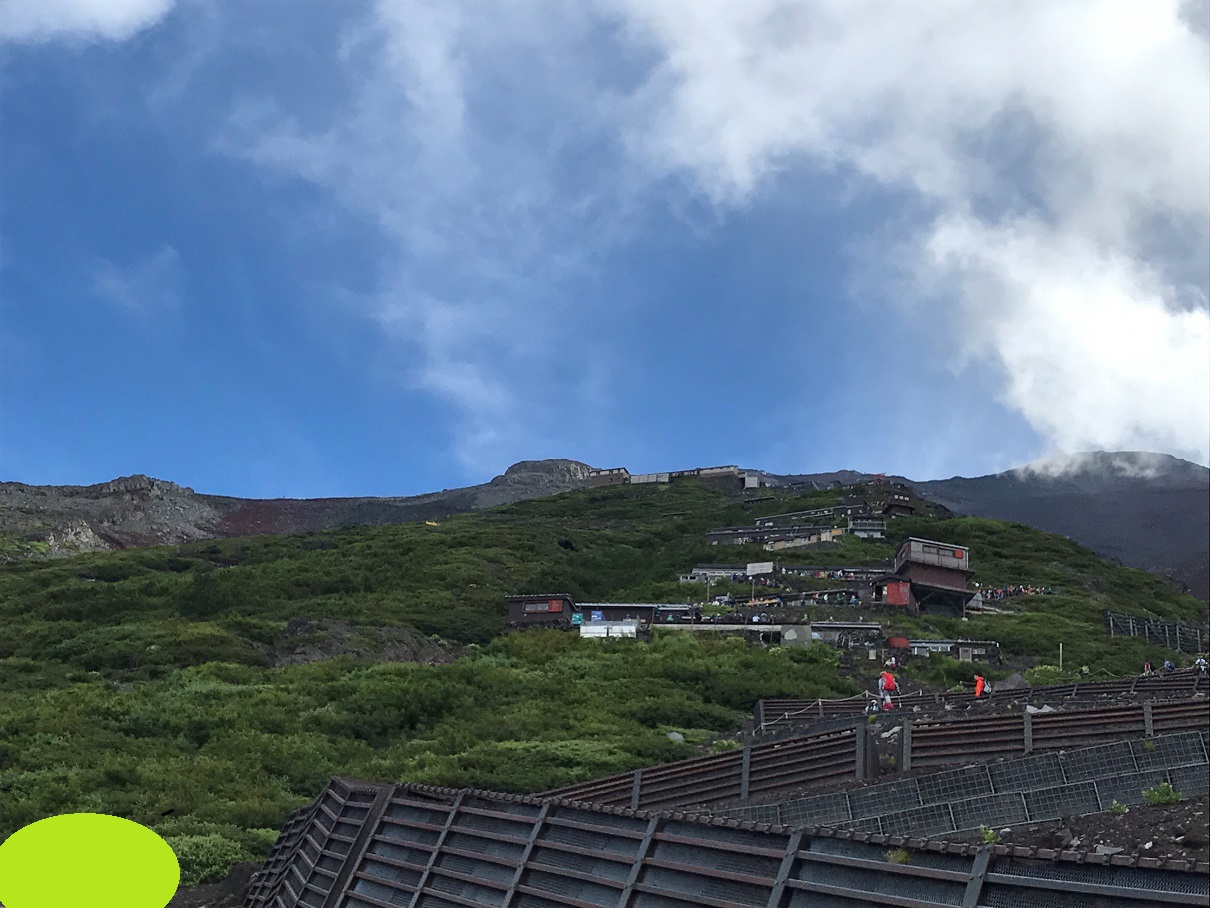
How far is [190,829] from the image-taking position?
71.7 feet

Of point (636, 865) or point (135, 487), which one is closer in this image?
point (636, 865)

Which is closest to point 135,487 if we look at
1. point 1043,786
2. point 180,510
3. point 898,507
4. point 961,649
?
point 180,510

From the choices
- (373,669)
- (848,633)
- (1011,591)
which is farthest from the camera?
(1011,591)

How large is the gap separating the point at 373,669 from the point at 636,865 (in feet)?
124

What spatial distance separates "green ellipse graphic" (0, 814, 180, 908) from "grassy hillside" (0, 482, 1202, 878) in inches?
416

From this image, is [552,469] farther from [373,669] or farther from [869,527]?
[373,669]

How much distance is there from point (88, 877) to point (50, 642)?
50630 millimetres

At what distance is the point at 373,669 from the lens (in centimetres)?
4500

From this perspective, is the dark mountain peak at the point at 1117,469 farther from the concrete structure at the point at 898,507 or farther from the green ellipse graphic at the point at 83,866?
the green ellipse graphic at the point at 83,866

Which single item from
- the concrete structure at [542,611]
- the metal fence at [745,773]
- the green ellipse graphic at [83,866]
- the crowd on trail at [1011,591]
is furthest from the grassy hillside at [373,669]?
the green ellipse graphic at [83,866]

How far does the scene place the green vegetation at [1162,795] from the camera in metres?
13.8

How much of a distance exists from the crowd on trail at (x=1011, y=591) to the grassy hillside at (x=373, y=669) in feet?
5.92

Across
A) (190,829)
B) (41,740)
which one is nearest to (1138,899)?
(190,829)

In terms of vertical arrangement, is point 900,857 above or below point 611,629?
below
